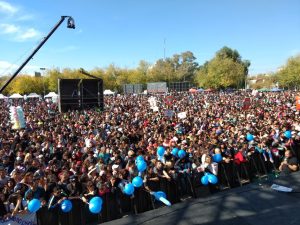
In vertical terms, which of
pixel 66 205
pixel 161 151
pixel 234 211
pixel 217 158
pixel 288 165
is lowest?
pixel 234 211

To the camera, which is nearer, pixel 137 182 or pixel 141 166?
pixel 137 182

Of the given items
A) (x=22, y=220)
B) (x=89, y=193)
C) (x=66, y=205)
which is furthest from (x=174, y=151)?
(x=22, y=220)

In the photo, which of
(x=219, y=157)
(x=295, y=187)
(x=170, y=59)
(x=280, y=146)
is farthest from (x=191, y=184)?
(x=170, y=59)

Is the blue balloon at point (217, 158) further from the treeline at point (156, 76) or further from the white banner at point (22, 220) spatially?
the treeline at point (156, 76)

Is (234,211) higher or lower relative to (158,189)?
lower

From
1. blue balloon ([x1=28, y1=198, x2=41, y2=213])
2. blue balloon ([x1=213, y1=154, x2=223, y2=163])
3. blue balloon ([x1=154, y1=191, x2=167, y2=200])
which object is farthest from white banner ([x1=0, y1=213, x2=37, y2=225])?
blue balloon ([x1=213, y1=154, x2=223, y2=163])

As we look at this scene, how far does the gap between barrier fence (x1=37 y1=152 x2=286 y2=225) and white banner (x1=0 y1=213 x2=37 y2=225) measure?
0.15 metres

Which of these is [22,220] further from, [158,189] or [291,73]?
[291,73]

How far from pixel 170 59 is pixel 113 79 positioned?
52.5 metres

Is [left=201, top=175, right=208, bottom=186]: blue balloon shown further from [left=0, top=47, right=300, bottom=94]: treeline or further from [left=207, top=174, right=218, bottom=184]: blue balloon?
A: [left=0, top=47, right=300, bottom=94]: treeline

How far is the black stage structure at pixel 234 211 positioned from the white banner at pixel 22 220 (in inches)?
67.5

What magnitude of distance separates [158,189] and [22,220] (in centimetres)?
372

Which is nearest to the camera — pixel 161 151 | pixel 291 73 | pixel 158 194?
pixel 158 194

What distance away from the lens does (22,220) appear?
264 inches
